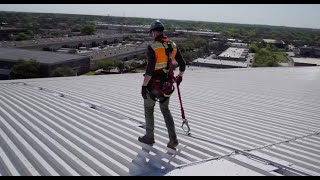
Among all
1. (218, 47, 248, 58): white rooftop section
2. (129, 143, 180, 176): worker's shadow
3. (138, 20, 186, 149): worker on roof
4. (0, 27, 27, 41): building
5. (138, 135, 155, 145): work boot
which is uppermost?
(138, 20, 186, 149): worker on roof

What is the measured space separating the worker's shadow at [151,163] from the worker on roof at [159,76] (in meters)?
0.23

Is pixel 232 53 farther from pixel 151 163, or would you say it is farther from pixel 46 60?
pixel 151 163

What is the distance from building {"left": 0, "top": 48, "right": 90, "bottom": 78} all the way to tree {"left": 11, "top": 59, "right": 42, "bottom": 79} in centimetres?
151

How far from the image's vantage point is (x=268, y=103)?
7.57 meters

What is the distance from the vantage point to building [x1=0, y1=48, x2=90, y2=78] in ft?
105

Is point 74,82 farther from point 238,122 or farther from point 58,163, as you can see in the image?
point 58,163

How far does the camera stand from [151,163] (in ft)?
12.4

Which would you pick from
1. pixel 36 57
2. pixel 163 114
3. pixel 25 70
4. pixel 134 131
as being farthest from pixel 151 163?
pixel 36 57

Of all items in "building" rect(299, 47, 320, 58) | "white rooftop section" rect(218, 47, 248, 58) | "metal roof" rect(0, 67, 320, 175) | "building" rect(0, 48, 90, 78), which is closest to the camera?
"metal roof" rect(0, 67, 320, 175)

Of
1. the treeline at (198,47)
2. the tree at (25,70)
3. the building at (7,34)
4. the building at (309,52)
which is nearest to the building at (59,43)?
the building at (7,34)

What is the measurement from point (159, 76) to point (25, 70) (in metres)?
26.8

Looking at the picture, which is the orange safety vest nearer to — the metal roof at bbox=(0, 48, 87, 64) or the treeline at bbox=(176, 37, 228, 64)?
the metal roof at bbox=(0, 48, 87, 64)

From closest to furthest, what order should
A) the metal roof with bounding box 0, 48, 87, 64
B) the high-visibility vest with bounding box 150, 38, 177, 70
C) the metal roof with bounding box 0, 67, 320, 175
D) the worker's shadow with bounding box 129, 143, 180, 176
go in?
the worker's shadow with bounding box 129, 143, 180, 176, the metal roof with bounding box 0, 67, 320, 175, the high-visibility vest with bounding box 150, 38, 177, 70, the metal roof with bounding box 0, 48, 87, 64

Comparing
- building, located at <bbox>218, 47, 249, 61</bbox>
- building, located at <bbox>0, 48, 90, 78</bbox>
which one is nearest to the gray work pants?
building, located at <bbox>0, 48, 90, 78</bbox>
